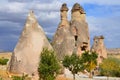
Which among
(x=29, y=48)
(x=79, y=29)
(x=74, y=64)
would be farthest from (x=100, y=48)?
(x=29, y=48)

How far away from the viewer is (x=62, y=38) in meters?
63.8

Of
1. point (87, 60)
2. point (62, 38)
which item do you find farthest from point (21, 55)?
point (62, 38)

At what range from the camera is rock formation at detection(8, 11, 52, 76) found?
122 ft

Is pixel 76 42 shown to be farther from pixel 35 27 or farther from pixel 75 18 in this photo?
pixel 35 27

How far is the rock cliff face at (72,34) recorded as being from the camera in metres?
62.7

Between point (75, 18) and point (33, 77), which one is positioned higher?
point (75, 18)

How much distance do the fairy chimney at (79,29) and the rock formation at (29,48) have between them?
24.7m

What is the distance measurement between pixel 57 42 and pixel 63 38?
1305 millimetres

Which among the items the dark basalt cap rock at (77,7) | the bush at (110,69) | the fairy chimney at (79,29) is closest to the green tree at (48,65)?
the bush at (110,69)

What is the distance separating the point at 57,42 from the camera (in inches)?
2517

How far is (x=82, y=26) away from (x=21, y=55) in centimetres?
3057

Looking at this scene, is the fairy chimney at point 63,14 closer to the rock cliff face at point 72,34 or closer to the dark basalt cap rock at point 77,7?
the rock cliff face at point 72,34

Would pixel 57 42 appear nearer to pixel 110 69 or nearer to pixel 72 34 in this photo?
pixel 72 34

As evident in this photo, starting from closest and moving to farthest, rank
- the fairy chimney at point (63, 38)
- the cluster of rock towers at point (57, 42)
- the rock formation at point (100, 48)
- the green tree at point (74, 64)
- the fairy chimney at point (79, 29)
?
the cluster of rock towers at point (57, 42) → the green tree at point (74, 64) → the fairy chimney at point (63, 38) → the fairy chimney at point (79, 29) → the rock formation at point (100, 48)
